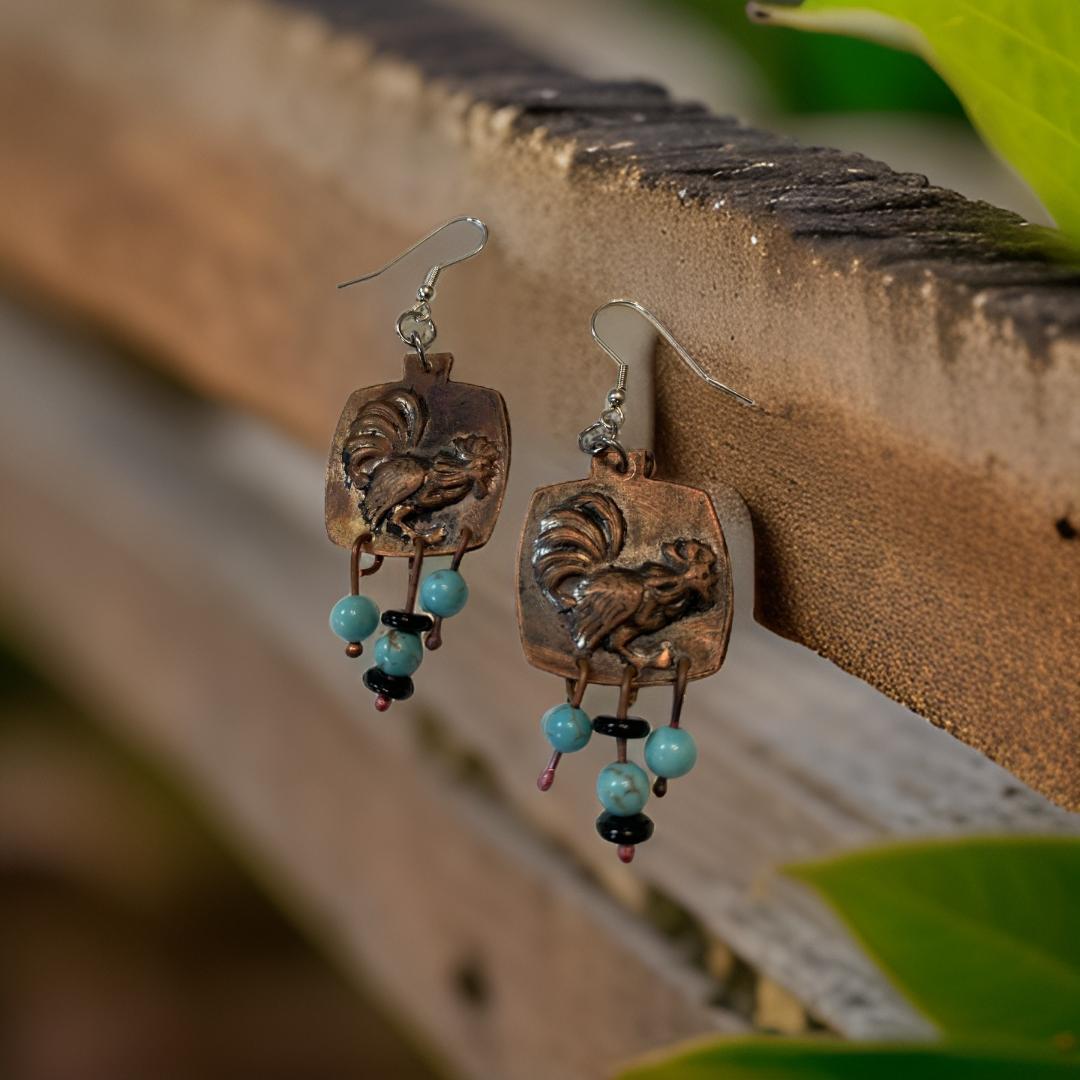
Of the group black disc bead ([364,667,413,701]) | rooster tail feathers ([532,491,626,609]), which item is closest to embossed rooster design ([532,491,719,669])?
rooster tail feathers ([532,491,626,609])

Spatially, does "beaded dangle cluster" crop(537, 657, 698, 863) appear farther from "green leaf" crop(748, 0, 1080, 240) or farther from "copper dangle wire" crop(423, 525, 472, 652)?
"green leaf" crop(748, 0, 1080, 240)

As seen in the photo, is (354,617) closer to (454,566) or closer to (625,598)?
(454,566)

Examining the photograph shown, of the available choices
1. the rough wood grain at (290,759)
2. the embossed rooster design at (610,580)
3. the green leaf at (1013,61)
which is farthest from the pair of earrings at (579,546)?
the rough wood grain at (290,759)

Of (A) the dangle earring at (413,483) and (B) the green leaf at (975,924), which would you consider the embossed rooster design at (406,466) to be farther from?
(B) the green leaf at (975,924)

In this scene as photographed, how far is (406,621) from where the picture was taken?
65 cm

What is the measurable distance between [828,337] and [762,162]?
126 millimetres

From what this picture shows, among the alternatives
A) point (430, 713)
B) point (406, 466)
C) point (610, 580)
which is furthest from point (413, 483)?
point (430, 713)

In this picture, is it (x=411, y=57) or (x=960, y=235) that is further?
→ (x=411, y=57)

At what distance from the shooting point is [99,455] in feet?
5.34

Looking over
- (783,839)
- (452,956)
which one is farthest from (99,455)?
(783,839)

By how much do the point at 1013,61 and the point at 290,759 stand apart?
100 centimetres

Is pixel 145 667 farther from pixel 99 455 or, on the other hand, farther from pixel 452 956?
pixel 452 956

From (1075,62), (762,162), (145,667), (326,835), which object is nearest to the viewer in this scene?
(1075,62)

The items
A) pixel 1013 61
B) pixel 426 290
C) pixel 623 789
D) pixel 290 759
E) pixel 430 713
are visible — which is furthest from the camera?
pixel 290 759
